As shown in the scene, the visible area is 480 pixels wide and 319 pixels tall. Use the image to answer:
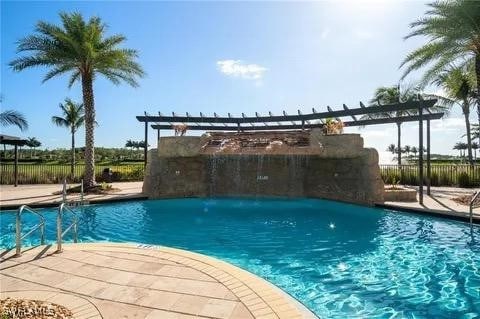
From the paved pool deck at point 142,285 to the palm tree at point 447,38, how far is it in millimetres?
13826

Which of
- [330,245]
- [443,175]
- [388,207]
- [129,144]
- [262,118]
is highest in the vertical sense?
[129,144]

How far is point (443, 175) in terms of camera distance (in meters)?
20.5

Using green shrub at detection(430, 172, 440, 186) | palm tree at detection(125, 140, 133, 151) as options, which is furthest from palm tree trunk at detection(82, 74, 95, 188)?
palm tree at detection(125, 140, 133, 151)

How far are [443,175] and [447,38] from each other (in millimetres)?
8914

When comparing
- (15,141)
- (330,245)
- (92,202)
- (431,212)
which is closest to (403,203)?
(431,212)

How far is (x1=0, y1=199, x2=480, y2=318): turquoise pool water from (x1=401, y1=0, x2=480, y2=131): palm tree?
7463mm

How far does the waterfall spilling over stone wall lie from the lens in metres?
16.4

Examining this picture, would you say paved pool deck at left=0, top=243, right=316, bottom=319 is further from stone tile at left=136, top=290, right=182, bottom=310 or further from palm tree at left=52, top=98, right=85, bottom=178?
palm tree at left=52, top=98, right=85, bottom=178

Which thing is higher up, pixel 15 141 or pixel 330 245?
pixel 15 141

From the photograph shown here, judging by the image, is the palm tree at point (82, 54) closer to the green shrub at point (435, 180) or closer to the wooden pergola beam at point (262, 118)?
Answer: the wooden pergola beam at point (262, 118)

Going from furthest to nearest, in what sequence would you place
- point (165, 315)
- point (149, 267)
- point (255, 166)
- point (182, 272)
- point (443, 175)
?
1. point (443, 175)
2. point (255, 166)
3. point (149, 267)
4. point (182, 272)
5. point (165, 315)

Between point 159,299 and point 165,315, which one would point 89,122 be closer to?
point 159,299

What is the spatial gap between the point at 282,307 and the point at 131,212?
1083 cm

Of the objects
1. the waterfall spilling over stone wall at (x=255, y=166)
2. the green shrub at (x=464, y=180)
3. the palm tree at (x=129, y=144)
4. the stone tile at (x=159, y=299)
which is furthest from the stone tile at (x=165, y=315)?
the palm tree at (x=129, y=144)
